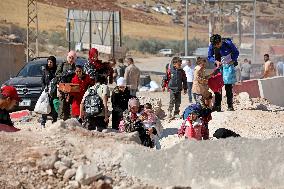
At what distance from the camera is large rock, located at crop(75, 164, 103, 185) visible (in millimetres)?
8000

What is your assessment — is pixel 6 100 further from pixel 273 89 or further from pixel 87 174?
pixel 273 89

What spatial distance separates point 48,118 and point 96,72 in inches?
106

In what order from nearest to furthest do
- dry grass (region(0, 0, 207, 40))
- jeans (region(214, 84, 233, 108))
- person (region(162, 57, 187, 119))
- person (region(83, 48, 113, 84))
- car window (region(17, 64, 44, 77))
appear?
person (region(83, 48, 113, 84)) → jeans (region(214, 84, 233, 108)) → person (region(162, 57, 187, 119)) → car window (region(17, 64, 44, 77)) → dry grass (region(0, 0, 207, 40))

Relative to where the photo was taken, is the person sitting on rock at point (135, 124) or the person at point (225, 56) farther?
the person at point (225, 56)

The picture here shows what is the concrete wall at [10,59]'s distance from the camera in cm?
3147

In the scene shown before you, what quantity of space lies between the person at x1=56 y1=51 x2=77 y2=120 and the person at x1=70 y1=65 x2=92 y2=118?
0.46 ft

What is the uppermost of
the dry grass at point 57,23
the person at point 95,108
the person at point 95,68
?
the dry grass at point 57,23

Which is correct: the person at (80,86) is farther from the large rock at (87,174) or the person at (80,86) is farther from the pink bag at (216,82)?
the large rock at (87,174)

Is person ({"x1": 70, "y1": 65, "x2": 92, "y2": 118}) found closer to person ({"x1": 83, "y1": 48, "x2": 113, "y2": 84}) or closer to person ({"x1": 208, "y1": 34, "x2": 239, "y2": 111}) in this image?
person ({"x1": 83, "y1": 48, "x2": 113, "y2": 84})

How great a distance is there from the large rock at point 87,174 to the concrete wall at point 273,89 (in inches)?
529

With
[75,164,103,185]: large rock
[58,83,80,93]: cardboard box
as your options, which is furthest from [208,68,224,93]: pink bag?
[75,164,103,185]: large rock

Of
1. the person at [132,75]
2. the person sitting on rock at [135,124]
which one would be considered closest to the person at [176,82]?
the person at [132,75]

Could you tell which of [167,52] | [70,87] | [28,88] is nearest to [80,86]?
[70,87]

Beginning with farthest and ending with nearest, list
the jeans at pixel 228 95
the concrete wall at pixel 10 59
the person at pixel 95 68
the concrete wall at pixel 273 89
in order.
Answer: the concrete wall at pixel 10 59, the concrete wall at pixel 273 89, the jeans at pixel 228 95, the person at pixel 95 68
